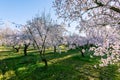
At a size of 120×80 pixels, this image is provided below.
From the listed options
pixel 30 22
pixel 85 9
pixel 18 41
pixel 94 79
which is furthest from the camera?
pixel 18 41

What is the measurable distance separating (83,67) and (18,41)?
39444 millimetres

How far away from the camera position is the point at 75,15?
19047mm

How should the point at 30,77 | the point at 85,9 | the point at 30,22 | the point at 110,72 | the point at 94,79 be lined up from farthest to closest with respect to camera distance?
the point at 30,22 < the point at 110,72 < the point at 30,77 < the point at 94,79 < the point at 85,9

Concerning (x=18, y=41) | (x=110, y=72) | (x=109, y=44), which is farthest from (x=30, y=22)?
(x=109, y=44)

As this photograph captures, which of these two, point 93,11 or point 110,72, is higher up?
point 93,11

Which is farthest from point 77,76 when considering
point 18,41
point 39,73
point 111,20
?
point 18,41

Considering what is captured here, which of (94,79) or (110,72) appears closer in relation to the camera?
(94,79)

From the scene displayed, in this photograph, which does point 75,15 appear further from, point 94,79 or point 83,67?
point 83,67

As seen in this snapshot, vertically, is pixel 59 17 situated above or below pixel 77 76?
above

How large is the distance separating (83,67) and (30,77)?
43.5ft

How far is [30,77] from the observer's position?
46.1m

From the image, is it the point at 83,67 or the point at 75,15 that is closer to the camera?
the point at 75,15

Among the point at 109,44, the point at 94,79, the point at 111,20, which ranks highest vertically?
the point at 111,20

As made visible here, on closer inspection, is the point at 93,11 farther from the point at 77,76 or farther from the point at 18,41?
the point at 18,41
